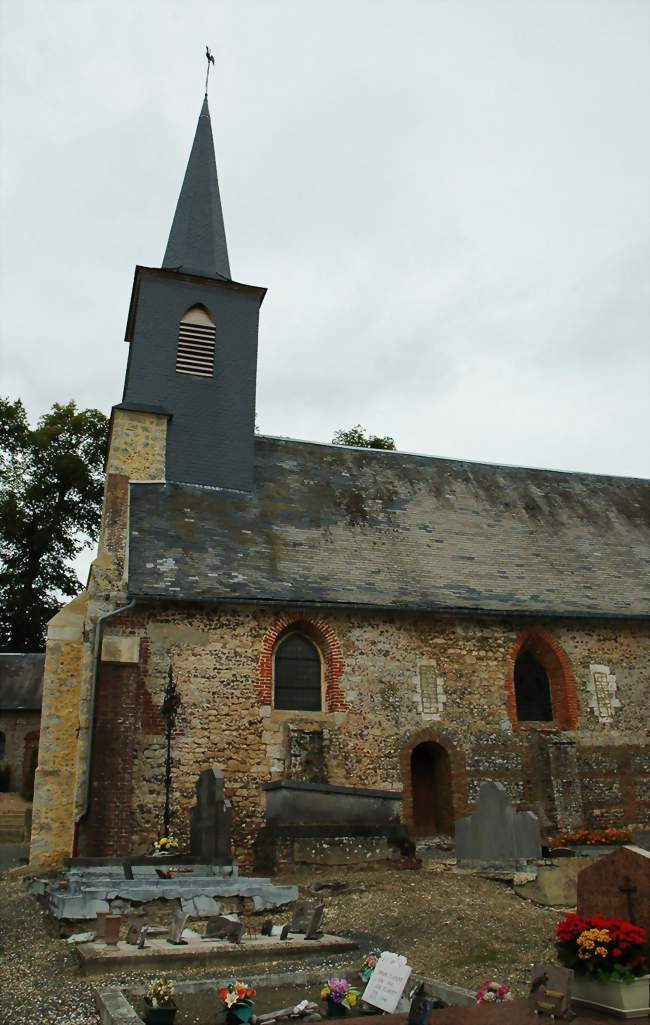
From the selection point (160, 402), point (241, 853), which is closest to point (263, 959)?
point (241, 853)

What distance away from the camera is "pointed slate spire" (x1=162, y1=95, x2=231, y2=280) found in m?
20.4

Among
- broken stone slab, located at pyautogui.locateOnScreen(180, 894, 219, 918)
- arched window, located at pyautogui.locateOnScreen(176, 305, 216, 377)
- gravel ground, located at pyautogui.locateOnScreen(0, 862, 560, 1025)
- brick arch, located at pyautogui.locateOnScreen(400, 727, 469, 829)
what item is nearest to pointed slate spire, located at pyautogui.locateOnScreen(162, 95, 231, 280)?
arched window, located at pyautogui.locateOnScreen(176, 305, 216, 377)

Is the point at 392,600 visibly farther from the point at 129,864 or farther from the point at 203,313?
the point at 203,313

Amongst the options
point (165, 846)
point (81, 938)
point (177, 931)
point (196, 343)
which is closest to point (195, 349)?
point (196, 343)

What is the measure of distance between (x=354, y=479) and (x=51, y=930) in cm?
1238

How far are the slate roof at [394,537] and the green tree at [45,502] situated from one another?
510 inches

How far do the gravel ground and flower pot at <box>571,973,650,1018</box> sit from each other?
4.73 feet

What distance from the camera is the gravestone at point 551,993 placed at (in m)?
5.01

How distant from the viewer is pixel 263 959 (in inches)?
285

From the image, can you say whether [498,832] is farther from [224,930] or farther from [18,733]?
[18,733]

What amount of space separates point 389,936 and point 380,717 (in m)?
6.69

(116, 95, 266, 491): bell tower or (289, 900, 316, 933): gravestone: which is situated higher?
(116, 95, 266, 491): bell tower

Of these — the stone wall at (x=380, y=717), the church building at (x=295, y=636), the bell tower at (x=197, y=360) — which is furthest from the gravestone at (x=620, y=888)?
the bell tower at (x=197, y=360)

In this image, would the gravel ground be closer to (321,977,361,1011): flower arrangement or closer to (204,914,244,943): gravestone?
(204,914,244,943): gravestone
